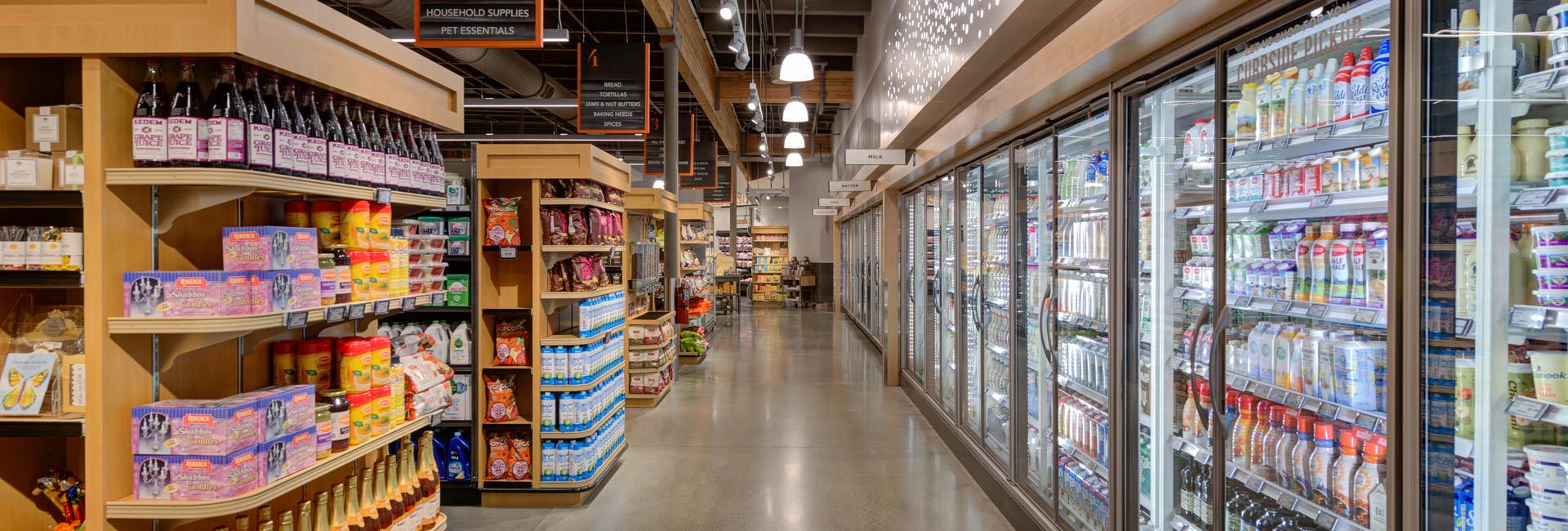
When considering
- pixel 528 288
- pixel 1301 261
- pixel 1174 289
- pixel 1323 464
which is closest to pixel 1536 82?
pixel 1301 261

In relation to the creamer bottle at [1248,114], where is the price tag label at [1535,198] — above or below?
below

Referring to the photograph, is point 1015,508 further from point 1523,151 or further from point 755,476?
point 1523,151

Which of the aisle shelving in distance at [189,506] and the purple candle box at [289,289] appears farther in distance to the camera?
the purple candle box at [289,289]

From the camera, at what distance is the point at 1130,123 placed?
3084 millimetres

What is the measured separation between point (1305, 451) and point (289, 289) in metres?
3.07

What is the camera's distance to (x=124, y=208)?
205cm

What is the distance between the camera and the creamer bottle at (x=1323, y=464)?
7.32 ft

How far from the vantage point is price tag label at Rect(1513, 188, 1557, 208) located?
1520 millimetres

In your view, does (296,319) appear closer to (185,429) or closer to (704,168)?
(185,429)

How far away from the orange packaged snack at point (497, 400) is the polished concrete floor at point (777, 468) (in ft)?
1.87

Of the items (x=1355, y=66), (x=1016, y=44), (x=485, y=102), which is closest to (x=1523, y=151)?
(x=1355, y=66)

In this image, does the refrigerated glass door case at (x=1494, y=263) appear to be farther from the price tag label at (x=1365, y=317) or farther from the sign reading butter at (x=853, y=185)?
the sign reading butter at (x=853, y=185)

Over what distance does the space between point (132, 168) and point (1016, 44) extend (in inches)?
153

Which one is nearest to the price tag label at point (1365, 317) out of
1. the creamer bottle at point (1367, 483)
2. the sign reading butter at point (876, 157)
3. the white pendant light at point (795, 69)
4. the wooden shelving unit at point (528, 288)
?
the creamer bottle at point (1367, 483)
